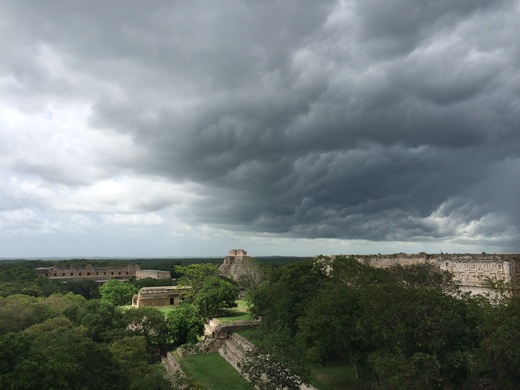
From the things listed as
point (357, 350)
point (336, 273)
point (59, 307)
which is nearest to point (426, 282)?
point (336, 273)

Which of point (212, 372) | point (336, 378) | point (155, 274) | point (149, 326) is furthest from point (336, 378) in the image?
point (155, 274)

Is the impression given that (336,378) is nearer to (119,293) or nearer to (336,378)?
(336,378)

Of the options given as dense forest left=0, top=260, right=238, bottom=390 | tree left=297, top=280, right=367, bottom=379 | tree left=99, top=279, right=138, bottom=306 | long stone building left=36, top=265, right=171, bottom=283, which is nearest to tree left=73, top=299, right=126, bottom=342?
dense forest left=0, top=260, right=238, bottom=390

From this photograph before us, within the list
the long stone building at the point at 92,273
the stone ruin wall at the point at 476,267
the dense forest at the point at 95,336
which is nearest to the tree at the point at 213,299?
the dense forest at the point at 95,336

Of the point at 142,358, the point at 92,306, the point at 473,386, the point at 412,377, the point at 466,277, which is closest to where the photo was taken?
the point at 412,377

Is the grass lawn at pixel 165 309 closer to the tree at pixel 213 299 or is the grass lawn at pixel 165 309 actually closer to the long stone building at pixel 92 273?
the tree at pixel 213 299

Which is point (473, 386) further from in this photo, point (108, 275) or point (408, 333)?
point (108, 275)
